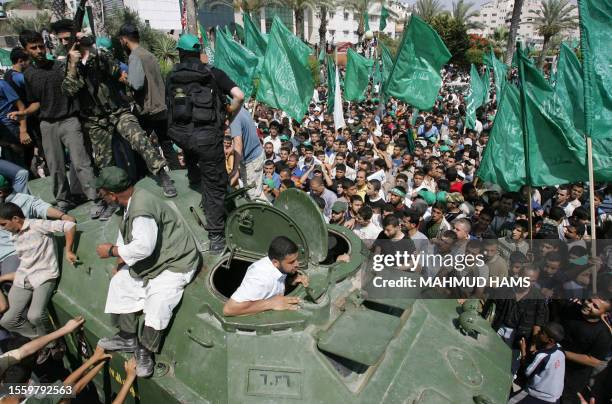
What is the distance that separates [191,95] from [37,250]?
229cm

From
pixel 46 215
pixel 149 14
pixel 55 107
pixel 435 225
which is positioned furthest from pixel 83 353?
pixel 149 14

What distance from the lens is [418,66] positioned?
10.6 m

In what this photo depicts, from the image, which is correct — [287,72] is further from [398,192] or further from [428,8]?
[428,8]

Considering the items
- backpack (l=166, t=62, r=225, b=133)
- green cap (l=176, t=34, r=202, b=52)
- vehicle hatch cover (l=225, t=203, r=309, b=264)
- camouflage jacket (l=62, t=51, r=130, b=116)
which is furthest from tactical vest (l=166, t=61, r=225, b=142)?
camouflage jacket (l=62, t=51, r=130, b=116)

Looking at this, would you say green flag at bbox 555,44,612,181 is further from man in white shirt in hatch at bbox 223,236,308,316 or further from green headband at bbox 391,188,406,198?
man in white shirt in hatch at bbox 223,236,308,316

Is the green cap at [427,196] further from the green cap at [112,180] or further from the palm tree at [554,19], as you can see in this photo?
the palm tree at [554,19]

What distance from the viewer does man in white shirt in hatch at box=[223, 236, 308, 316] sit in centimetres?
360

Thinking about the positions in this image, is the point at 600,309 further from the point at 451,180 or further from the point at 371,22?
the point at 371,22

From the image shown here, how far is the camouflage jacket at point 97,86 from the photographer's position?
16.8 feet

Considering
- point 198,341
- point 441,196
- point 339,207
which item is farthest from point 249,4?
point 198,341

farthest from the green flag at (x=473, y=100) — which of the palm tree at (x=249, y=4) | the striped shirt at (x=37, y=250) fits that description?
the palm tree at (x=249, y=4)

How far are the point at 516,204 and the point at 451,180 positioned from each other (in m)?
1.26

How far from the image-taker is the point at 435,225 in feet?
22.7

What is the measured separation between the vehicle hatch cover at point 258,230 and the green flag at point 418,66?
291 inches
